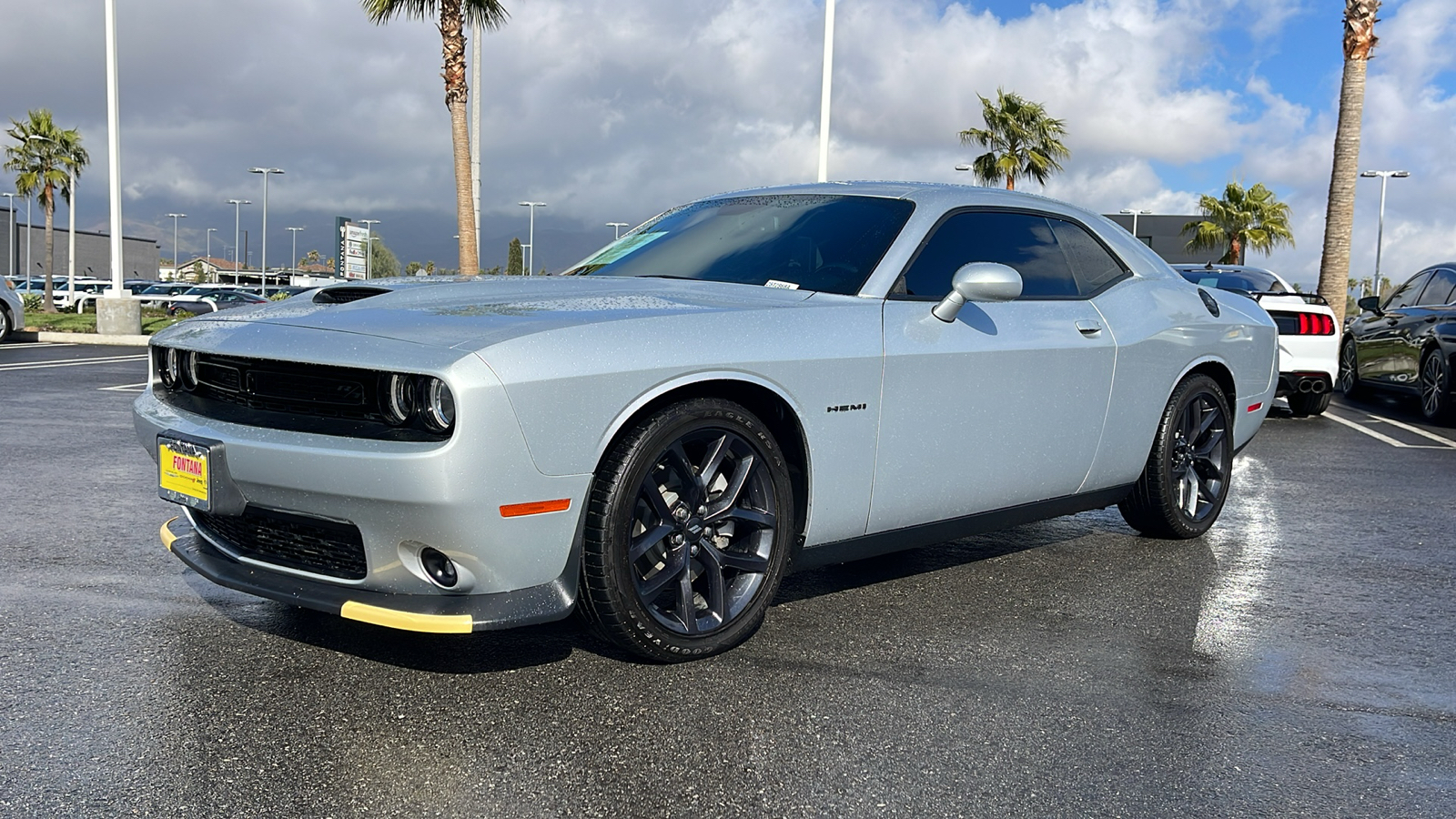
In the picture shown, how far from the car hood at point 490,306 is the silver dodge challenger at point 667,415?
0.06ft

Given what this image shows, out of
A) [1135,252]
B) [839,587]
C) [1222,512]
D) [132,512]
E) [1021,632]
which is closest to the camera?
[1021,632]

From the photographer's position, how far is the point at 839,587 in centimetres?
452

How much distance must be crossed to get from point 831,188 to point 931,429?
1158 mm

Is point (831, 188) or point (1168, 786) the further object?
point (831, 188)

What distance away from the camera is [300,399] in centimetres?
320

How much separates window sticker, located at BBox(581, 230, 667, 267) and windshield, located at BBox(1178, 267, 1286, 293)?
8.58 metres

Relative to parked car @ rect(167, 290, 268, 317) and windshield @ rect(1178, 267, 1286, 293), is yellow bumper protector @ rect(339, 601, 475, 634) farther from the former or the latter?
parked car @ rect(167, 290, 268, 317)

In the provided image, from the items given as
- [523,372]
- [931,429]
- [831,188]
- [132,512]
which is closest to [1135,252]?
[831,188]

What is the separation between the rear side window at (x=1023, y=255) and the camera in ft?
13.7

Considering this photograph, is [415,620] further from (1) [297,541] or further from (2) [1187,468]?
(2) [1187,468]

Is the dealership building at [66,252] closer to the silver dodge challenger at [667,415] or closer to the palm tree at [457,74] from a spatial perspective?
the palm tree at [457,74]

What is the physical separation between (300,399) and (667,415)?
37.3 inches

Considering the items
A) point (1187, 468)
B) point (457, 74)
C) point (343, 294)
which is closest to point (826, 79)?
point (457, 74)

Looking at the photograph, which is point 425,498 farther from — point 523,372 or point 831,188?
point 831,188
